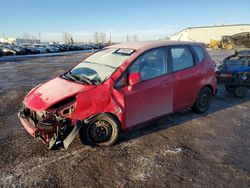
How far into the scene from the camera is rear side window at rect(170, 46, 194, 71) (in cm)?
508

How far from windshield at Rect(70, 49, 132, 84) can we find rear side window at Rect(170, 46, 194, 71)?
1061mm

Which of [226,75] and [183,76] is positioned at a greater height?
[183,76]

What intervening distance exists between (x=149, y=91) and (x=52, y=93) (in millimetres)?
1697

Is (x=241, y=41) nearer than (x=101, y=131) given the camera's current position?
No

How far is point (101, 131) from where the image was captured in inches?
166

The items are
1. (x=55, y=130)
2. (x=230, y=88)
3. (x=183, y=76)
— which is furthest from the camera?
(x=230, y=88)

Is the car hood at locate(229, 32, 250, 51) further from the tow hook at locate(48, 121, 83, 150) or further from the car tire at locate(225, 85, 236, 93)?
the tow hook at locate(48, 121, 83, 150)

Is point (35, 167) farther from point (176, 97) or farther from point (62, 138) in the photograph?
point (176, 97)

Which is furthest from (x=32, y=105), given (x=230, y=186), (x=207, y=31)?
(x=207, y=31)

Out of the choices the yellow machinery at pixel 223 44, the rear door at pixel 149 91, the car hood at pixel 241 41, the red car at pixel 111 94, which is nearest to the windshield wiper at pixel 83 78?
the red car at pixel 111 94

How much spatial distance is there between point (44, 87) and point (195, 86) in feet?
10.5

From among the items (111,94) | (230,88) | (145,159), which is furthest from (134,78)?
(230,88)

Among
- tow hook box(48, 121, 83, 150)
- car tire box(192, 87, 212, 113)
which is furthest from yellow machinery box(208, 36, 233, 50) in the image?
tow hook box(48, 121, 83, 150)

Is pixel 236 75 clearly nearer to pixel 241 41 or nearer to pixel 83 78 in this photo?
pixel 83 78
